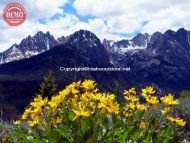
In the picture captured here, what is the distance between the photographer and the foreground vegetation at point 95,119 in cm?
543

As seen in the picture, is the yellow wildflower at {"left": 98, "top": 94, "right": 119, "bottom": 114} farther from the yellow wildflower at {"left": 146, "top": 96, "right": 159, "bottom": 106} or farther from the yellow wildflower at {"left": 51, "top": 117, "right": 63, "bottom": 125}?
the yellow wildflower at {"left": 51, "top": 117, "right": 63, "bottom": 125}

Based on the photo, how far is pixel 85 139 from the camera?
5.52 meters

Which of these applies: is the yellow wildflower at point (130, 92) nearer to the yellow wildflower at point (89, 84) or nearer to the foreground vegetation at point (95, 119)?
the foreground vegetation at point (95, 119)

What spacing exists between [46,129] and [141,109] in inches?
49.2

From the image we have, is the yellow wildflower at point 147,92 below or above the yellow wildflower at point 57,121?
above

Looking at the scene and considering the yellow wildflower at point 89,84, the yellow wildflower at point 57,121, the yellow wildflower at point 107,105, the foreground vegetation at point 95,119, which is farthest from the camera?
the yellow wildflower at point 57,121

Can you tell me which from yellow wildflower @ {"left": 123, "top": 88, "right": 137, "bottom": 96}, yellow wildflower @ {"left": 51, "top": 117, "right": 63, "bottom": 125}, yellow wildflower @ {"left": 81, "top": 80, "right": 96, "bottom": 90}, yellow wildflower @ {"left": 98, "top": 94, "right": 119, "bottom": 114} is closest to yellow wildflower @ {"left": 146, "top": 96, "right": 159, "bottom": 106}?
yellow wildflower @ {"left": 123, "top": 88, "right": 137, "bottom": 96}

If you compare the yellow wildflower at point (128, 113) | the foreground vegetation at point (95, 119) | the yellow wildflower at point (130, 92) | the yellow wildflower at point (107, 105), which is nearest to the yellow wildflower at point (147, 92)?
the foreground vegetation at point (95, 119)

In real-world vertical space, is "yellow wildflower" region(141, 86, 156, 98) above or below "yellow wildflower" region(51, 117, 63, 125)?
above

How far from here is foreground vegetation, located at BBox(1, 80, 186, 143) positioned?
214 inches

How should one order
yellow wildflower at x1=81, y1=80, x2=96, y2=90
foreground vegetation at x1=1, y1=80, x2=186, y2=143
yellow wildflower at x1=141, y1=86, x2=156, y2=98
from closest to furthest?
foreground vegetation at x1=1, y1=80, x2=186, y2=143, yellow wildflower at x1=81, y1=80, x2=96, y2=90, yellow wildflower at x1=141, y1=86, x2=156, y2=98

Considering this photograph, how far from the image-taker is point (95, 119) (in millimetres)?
5293

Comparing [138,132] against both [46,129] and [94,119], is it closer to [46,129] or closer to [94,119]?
[94,119]

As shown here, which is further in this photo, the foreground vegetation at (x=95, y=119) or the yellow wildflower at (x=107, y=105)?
the foreground vegetation at (x=95, y=119)
